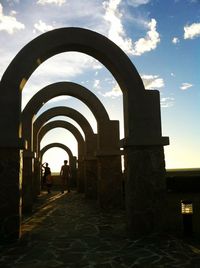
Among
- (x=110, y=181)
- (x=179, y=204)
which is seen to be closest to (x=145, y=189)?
(x=179, y=204)

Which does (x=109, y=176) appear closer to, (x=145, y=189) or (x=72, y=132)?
(x=145, y=189)

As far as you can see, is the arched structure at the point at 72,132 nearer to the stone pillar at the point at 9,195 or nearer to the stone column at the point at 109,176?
the stone column at the point at 109,176

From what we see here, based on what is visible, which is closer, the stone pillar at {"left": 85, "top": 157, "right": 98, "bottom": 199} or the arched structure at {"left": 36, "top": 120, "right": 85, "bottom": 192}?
the stone pillar at {"left": 85, "top": 157, "right": 98, "bottom": 199}

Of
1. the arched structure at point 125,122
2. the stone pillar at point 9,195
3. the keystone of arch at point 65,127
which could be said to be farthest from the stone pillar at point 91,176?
the stone pillar at point 9,195

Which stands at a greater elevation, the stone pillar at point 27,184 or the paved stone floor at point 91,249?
the stone pillar at point 27,184

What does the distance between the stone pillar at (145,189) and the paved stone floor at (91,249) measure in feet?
1.10

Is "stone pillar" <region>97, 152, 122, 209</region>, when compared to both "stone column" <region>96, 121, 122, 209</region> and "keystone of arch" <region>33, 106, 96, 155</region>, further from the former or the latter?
"keystone of arch" <region>33, 106, 96, 155</region>

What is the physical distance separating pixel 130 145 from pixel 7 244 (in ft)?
12.3

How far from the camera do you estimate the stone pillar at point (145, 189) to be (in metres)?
7.58

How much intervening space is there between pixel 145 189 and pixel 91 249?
2.12 metres

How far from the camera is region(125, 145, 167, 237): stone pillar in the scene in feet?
24.9

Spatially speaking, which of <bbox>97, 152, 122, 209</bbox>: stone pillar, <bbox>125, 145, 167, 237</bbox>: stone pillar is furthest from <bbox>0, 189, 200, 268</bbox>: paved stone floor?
<bbox>97, 152, 122, 209</bbox>: stone pillar

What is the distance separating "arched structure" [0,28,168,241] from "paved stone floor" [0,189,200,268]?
0.70 m

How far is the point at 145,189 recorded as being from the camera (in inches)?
303
